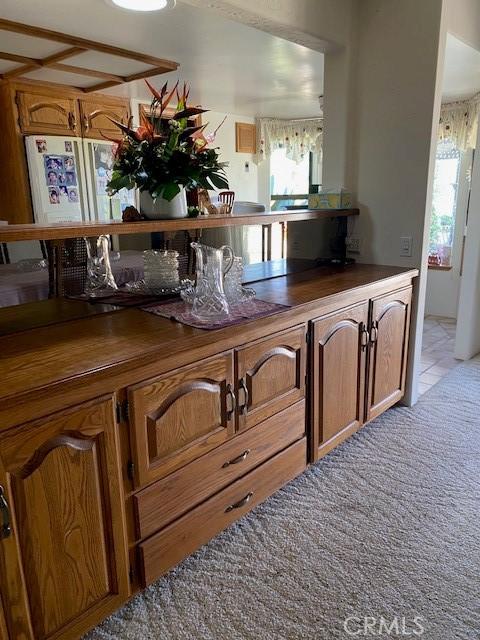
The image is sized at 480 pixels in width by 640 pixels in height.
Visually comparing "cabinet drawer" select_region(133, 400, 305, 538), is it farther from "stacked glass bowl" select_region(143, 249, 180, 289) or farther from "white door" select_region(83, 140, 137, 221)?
"white door" select_region(83, 140, 137, 221)

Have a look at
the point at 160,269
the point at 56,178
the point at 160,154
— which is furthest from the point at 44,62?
the point at 160,269

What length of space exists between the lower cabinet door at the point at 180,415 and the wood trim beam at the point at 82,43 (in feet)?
8.12

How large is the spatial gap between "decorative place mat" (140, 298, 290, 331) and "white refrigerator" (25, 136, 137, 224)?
8.25ft

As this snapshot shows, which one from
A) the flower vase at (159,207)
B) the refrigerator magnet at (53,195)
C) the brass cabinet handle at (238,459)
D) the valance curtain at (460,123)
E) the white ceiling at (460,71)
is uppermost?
the white ceiling at (460,71)

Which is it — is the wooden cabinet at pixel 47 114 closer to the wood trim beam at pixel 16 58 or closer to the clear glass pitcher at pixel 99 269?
the wood trim beam at pixel 16 58

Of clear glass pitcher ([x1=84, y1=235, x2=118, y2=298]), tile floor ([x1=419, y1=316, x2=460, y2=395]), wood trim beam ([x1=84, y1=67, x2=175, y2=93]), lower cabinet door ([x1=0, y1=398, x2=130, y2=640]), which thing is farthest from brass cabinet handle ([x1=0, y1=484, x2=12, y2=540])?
wood trim beam ([x1=84, y1=67, x2=175, y2=93])

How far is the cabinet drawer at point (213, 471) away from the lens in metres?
1.46

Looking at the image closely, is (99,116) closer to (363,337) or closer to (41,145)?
(41,145)

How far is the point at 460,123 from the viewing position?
14.9ft

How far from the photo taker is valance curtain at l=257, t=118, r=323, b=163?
237 inches

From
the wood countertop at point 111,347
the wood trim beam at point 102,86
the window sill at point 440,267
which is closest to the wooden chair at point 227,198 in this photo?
the wood countertop at point 111,347

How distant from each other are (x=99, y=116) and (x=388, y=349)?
11.6ft

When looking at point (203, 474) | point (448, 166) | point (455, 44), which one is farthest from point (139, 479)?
point (448, 166)

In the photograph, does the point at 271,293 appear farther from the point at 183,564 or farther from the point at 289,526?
the point at 183,564
